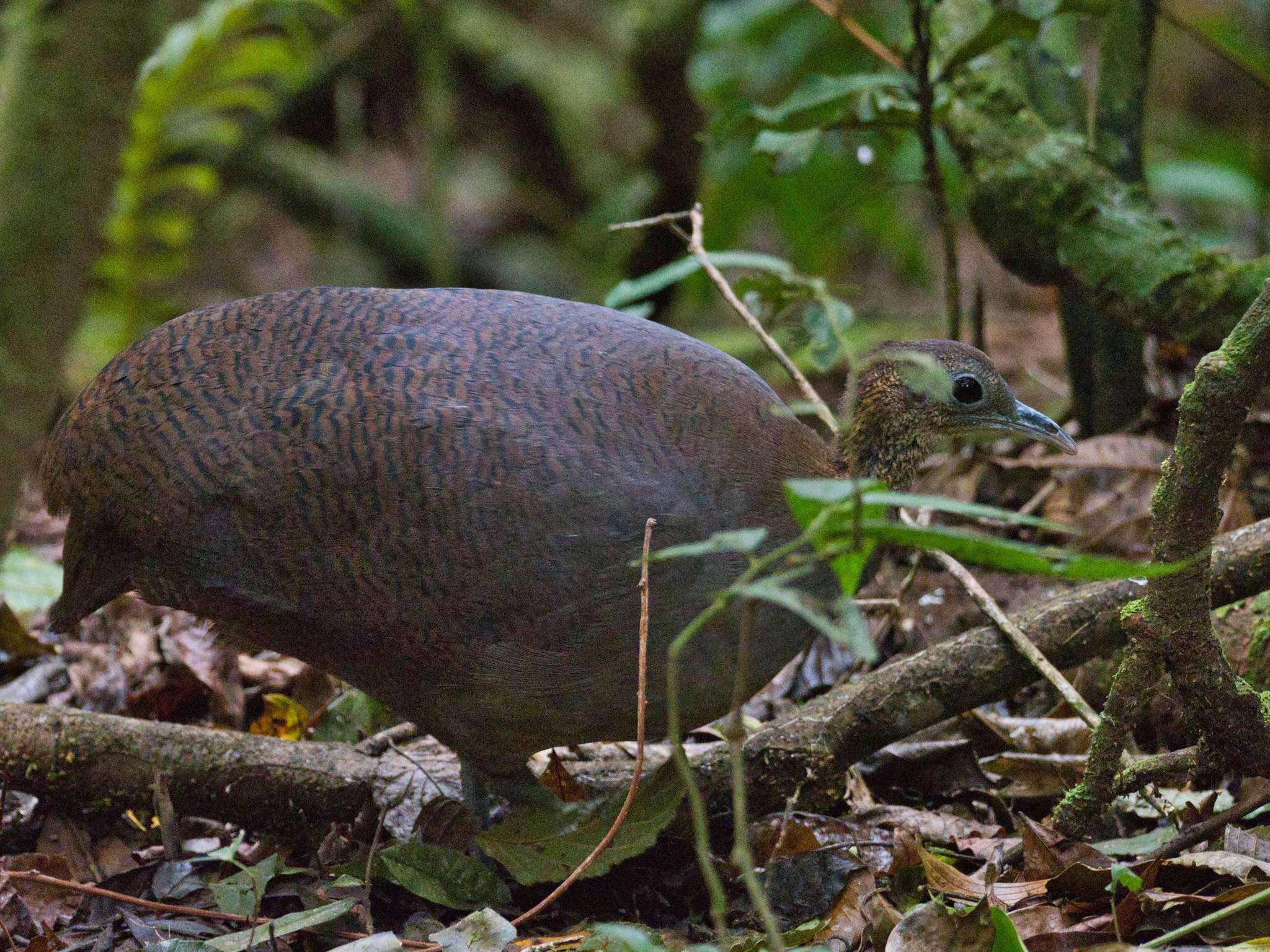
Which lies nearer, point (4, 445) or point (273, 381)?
point (273, 381)

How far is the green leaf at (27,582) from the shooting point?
4.75 metres

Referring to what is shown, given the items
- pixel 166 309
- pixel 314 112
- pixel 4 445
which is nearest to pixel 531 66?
pixel 314 112

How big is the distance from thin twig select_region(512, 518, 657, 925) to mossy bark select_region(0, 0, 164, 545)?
2.95 metres

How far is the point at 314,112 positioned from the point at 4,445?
293 inches

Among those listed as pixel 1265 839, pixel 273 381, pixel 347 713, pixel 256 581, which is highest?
pixel 273 381

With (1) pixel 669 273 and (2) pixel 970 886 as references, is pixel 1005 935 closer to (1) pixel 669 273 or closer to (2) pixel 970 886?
(2) pixel 970 886

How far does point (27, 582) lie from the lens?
192 inches

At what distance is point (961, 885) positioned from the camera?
9.42 ft

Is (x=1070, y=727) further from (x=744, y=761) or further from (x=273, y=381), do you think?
(x=273, y=381)

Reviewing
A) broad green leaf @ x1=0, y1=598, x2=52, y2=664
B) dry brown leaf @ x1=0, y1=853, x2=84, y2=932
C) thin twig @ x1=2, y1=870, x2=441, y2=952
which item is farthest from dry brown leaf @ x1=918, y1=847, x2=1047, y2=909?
broad green leaf @ x1=0, y1=598, x2=52, y2=664

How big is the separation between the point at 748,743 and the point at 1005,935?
1051 mm

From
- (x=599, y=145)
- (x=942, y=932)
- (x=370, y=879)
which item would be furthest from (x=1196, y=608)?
(x=599, y=145)

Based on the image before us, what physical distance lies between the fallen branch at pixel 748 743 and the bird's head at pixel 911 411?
49 centimetres

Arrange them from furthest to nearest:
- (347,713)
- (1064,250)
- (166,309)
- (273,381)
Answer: (166,309) → (1064,250) → (347,713) → (273,381)
